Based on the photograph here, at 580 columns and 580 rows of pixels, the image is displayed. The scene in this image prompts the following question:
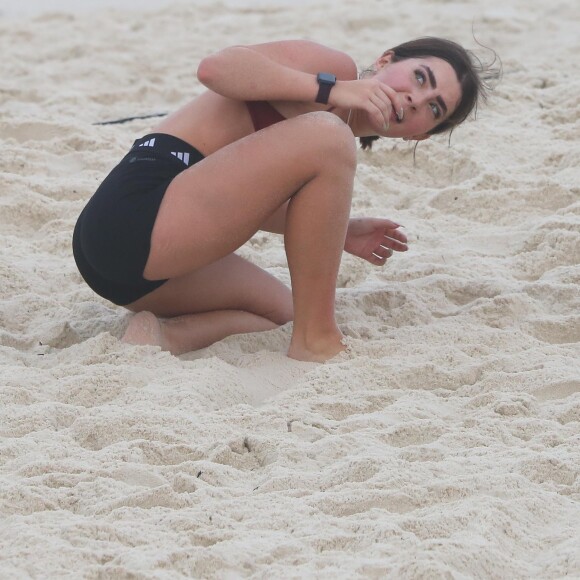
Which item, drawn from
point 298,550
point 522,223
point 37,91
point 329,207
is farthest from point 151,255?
point 37,91

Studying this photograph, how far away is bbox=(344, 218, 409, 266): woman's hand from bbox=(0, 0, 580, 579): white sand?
0.47ft

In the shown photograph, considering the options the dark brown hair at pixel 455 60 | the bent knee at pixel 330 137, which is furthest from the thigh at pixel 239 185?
the dark brown hair at pixel 455 60

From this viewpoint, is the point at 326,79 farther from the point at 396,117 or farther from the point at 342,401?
the point at 342,401

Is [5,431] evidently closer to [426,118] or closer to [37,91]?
[426,118]

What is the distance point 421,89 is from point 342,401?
828 mm

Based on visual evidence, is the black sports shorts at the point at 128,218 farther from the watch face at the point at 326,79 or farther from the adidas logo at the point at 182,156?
the watch face at the point at 326,79

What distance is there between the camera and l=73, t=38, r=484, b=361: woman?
2564 mm

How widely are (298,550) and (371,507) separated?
0.21 metres

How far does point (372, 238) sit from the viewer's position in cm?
301

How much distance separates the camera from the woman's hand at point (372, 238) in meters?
3.00

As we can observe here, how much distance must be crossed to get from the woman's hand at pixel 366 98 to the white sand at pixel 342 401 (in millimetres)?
552

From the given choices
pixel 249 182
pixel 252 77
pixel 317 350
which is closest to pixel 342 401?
pixel 317 350

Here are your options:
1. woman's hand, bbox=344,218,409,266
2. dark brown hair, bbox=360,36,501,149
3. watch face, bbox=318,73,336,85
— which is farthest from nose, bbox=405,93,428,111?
woman's hand, bbox=344,218,409,266

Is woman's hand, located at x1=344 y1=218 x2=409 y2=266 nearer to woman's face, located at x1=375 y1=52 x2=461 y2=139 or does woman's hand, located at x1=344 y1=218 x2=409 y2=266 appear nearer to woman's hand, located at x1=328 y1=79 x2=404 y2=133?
woman's face, located at x1=375 y1=52 x2=461 y2=139
